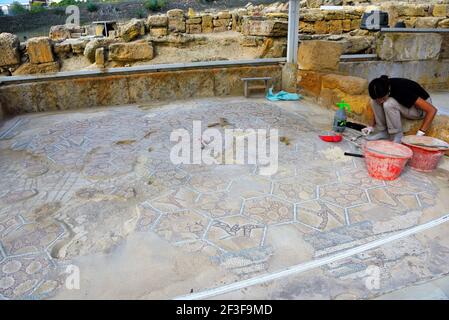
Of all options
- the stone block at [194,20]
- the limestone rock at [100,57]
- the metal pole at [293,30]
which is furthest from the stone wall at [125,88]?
the stone block at [194,20]

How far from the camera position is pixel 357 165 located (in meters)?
3.68

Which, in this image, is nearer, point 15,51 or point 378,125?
point 378,125

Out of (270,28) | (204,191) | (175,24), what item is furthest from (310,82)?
(175,24)

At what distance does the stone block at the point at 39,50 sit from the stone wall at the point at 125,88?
155cm

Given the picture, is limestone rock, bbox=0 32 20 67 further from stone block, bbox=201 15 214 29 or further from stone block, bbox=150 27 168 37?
stone block, bbox=201 15 214 29

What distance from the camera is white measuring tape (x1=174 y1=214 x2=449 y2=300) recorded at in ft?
6.49

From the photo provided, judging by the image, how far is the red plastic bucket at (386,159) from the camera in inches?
126

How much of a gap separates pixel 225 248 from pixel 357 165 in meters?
2.10

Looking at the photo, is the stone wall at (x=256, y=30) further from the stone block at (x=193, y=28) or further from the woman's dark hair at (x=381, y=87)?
the woman's dark hair at (x=381, y=87)

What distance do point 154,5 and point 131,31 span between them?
27.1 m

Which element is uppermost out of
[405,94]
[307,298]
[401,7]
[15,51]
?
[401,7]
